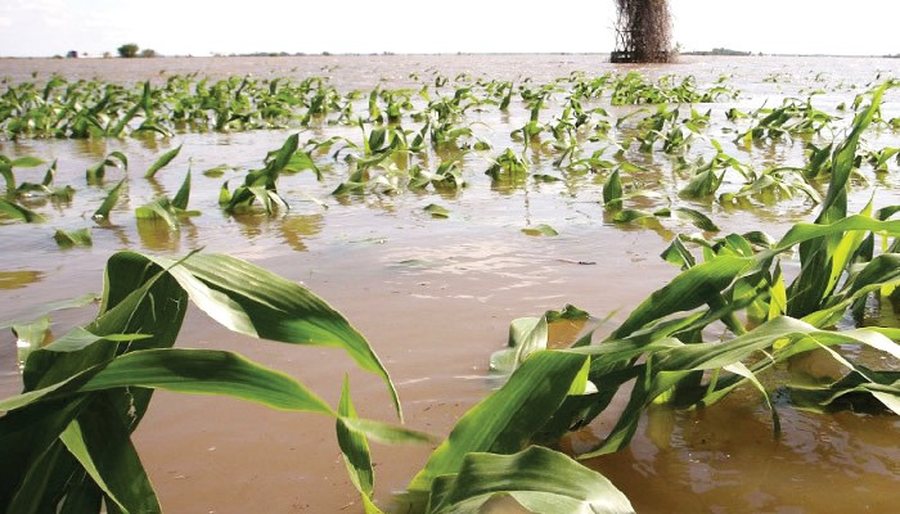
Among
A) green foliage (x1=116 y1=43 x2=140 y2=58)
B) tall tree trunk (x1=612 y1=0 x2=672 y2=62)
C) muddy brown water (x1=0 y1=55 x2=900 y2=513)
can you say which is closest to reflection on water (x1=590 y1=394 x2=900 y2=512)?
muddy brown water (x1=0 y1=55 x2=900 y2=513)

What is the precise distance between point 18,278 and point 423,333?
109 centimetres

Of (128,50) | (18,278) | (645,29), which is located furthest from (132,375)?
(128,50)

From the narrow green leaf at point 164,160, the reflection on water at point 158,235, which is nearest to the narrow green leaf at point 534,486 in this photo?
the reflection on water at point 158,235

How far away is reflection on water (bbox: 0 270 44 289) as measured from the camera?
1768mm

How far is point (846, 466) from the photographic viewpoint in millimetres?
902

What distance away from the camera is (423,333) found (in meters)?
1.38

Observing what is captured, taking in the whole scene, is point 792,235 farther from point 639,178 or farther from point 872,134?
point 872,134

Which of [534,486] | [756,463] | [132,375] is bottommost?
[756,463]

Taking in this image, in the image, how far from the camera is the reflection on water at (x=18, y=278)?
1768 mm

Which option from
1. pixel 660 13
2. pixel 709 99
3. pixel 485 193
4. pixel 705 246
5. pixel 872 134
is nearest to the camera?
pixel 705 246

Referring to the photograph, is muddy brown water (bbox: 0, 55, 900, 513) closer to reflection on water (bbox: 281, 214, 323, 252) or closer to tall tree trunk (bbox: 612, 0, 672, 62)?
reflection on water (bbox: 281, 214, 323, 252)

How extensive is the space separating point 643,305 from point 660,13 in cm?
2364

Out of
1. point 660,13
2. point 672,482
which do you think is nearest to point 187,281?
point 672,482

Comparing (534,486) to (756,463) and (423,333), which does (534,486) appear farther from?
(423,333)
